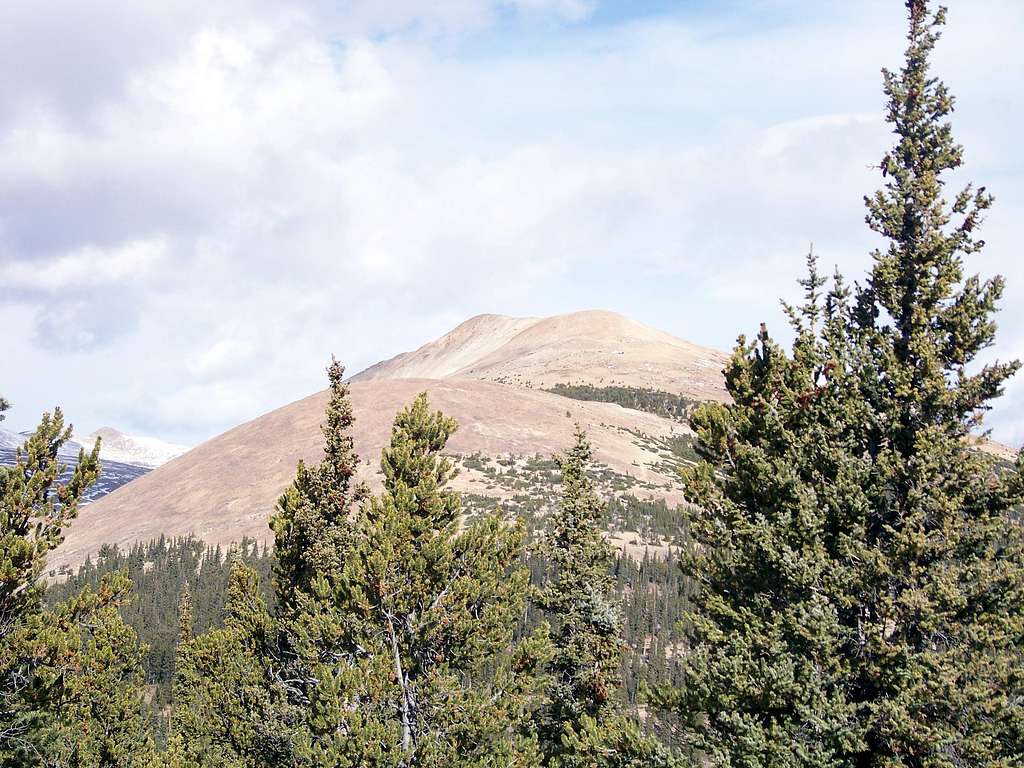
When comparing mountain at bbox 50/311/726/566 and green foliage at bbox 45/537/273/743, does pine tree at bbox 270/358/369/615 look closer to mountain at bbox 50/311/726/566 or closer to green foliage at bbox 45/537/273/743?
green foliage at bbox 45/537/273/743

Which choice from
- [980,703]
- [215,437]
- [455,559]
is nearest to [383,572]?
[455,559]

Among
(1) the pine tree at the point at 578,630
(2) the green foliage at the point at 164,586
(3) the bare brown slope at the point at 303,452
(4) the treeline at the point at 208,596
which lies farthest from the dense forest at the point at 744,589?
(3) the bare brown slope at the point at 303,452

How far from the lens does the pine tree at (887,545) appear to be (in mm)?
11805

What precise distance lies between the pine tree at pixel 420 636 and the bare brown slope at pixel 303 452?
92.1 meters

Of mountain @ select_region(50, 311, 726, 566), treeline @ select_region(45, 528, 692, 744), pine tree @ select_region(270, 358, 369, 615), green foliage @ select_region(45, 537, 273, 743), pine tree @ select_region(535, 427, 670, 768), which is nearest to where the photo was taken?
pine tree @ select_region(270, 358, 369, 615)

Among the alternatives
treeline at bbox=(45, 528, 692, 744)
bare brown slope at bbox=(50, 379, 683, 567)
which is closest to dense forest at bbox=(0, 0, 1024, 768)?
treeline at bbox=(45, 528, 692, 744)

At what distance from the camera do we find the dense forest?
12.1 meters

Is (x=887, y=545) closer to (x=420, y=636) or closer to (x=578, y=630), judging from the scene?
(x=420, y=636)

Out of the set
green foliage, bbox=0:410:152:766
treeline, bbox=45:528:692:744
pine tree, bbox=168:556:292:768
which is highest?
green foliage, bbox=0:410:152:766

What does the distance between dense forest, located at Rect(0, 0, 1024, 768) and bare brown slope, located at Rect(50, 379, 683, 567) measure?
294 feet

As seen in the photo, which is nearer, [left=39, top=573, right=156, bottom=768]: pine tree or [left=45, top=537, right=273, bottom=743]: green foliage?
[left=39, top=573, right=156, bottom=768]: pine tree

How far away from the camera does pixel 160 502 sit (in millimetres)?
131750

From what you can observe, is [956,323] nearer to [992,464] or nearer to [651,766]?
[992,464]

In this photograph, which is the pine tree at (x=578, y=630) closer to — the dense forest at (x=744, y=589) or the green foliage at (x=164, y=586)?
the dense forest at (x=744, y=589)
